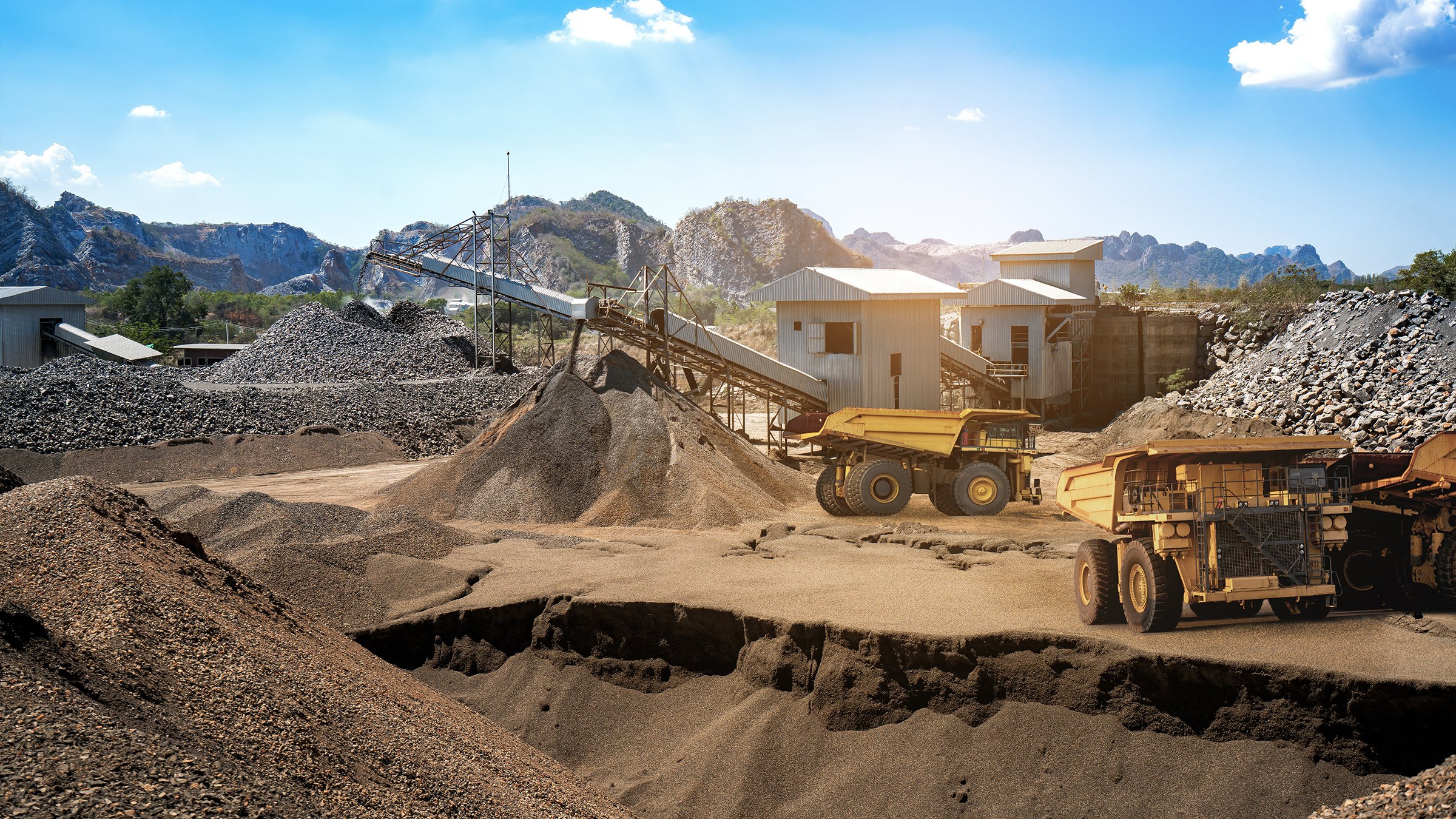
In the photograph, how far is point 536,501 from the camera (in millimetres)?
17594

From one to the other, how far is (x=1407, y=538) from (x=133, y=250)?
13399 cm

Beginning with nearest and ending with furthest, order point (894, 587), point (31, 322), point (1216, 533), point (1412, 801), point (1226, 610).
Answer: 1. point (1412, 801)
2. point (1216, 533)
3. point (1226, 610)
4. point (894, 587)
5. point (31, 322)

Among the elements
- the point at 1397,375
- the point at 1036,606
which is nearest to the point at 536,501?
the point at 1036,606

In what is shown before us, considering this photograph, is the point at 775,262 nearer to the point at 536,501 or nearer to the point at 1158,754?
the point at 536,501

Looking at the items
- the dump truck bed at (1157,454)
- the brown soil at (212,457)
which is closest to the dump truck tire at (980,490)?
the dump truck bed at (1157,454)

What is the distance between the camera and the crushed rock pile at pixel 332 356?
3894 cm

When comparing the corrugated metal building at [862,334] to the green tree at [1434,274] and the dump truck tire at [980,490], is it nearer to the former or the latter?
the dump truck tire at [980,490]

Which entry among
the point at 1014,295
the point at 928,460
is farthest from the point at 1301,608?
the point at 1014,295

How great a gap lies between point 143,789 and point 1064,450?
26.4 m

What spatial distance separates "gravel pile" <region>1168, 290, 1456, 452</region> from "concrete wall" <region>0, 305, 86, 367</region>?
45.3 meters

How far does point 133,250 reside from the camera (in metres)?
117

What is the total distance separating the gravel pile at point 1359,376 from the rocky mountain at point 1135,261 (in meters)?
91.1

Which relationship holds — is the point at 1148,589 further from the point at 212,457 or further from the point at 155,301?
the point at 155,301

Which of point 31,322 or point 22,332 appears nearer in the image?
point 22,332
